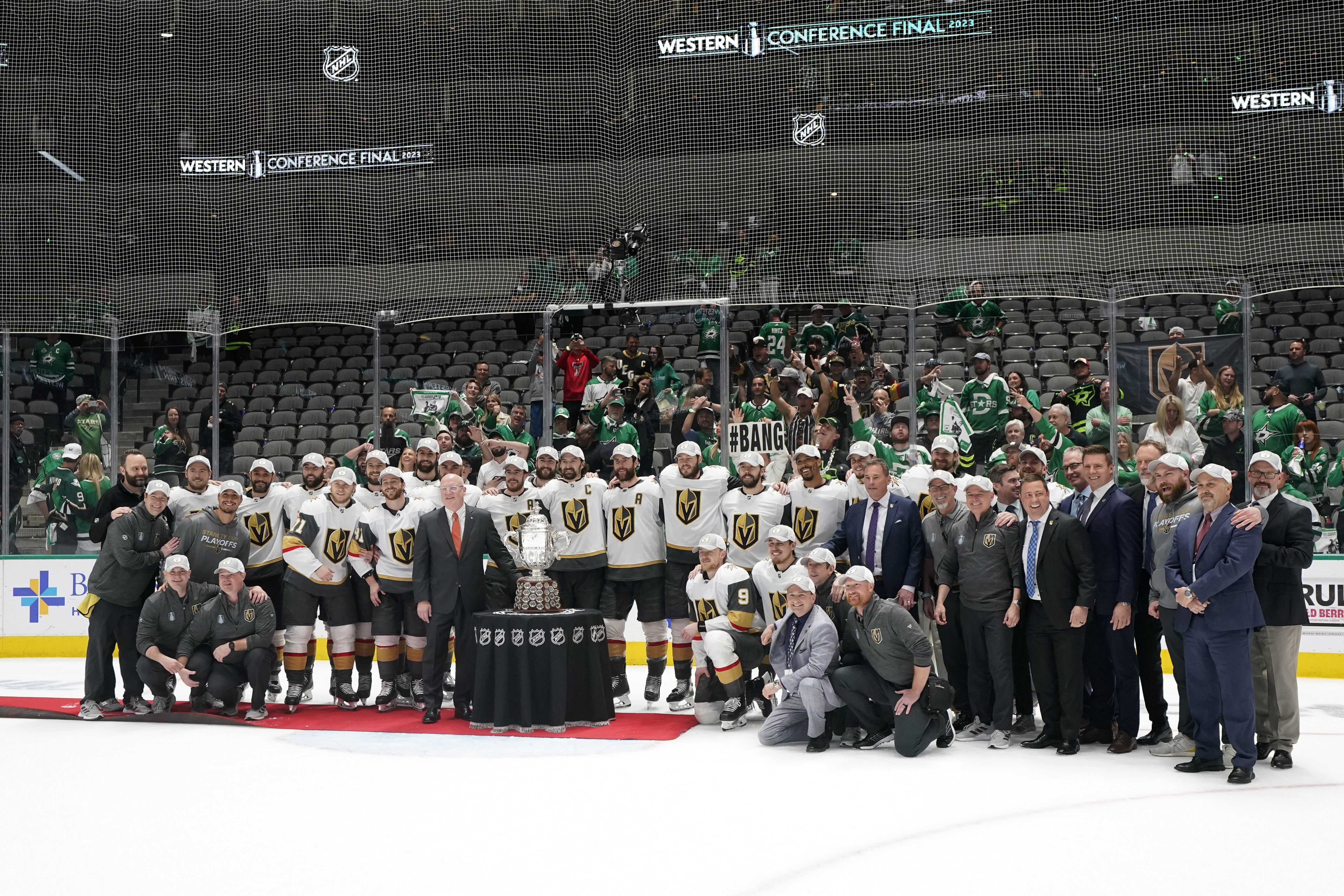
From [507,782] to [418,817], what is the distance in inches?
28.7

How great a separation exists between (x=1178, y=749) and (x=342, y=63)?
10851 mm

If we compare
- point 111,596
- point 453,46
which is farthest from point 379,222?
point 111,596

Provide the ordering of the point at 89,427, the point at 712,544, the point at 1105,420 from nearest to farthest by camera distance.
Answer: the point at 712,544 → the point at 1105,420 → the point at 89,427

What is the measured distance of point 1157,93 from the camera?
1255cm

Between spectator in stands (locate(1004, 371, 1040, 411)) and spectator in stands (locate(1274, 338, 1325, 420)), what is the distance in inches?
72.8

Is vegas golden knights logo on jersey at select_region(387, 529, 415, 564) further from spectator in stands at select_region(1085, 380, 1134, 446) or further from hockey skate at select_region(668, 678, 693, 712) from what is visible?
spectator in stands at select_region(1085, 380, 1134, 446)

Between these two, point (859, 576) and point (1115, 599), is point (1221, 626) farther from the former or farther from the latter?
point (859, 576)

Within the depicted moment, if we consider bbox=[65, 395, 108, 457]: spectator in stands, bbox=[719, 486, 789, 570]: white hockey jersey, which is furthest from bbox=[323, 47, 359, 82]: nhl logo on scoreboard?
bbox=[719, 486, 789, 570]: white hockey jersey

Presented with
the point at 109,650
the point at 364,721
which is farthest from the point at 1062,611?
the point at 109,650

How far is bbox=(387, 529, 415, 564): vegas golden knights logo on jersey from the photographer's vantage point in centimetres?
763

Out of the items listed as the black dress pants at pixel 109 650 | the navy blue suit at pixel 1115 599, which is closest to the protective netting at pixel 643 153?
the black dress pants at pixel 109 650

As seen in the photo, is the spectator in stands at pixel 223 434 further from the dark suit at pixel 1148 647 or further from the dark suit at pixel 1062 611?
the dark suit at pixel 1148 647

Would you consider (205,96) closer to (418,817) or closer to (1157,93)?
(1157,93)

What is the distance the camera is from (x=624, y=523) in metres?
8.03
